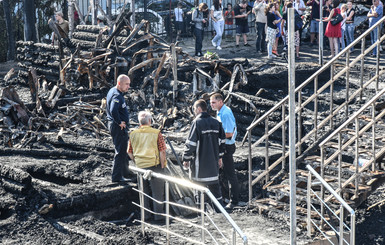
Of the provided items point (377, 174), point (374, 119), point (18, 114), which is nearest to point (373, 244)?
point (377, 174)

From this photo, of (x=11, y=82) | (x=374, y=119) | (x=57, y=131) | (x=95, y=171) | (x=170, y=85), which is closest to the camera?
(x=374, y=119)

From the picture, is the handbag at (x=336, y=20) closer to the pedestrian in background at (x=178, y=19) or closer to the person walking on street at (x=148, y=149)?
the pedestrian in background at (x=178, y=19)

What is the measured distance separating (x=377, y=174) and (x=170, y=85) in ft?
22.6

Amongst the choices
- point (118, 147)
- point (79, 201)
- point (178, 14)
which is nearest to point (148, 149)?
point (118, 147)

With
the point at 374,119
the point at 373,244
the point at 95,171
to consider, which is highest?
the point at 374,119

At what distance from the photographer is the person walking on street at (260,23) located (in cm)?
2097

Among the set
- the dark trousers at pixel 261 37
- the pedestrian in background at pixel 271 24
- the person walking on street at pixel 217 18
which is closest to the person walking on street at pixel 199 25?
the person walking on street at pixel 217 18

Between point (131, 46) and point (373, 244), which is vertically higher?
point (131, 46)

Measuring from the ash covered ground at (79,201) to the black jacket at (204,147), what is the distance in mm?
792

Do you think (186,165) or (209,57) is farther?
(209,57)

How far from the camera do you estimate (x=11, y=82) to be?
19.6 m

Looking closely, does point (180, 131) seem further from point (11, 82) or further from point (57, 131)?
point (11, 82)

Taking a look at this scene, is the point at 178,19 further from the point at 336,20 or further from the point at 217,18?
the point at 336,20

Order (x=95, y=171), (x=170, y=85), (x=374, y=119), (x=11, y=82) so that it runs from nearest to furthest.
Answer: (x=374, y=119) → (x=95, y=171) → (x=170, y=85) → (x=11, y=82)
